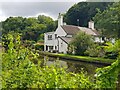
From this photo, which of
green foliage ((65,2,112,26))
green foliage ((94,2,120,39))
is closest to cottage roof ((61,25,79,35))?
green foliage ((94,2,120,39))

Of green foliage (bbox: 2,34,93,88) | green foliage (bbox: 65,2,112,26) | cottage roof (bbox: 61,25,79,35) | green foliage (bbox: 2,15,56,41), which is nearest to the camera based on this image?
green foliage (bbox: 2,34,93,88)

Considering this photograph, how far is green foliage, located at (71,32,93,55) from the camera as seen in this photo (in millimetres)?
22400

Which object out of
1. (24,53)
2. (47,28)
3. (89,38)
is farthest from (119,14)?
(47,28)

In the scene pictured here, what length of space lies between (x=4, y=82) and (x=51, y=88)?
614 millimetres

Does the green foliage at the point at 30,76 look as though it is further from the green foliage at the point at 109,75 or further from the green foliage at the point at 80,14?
the green foliage at the point at 80,14

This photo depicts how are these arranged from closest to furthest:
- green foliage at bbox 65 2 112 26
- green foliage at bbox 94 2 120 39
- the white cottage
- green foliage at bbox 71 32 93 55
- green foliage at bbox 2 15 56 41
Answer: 1. green foliage at bbox 94 2 120 39
2. green foliage at bbox 71 32 93 55
3. the white cottage
4. green foliage at bbox 2 15 56 41
5. green foliage at bbox 65 2 112 26

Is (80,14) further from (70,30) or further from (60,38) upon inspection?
(60,38)

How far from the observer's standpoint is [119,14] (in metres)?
18.6

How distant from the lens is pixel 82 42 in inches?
889

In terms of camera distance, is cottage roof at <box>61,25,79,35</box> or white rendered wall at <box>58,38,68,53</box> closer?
white rendered wall at <box>58,38,68,53</box>

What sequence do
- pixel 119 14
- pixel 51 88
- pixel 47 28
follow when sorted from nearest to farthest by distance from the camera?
pixel 51 88 < pixel 119 14 < pixel 47 28

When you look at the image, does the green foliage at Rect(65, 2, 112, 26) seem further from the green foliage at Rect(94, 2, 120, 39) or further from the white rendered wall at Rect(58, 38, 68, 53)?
the green foliage at Rect(94, 2, 120, 39)

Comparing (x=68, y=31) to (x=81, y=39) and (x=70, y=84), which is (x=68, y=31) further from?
(x=70, y=84)

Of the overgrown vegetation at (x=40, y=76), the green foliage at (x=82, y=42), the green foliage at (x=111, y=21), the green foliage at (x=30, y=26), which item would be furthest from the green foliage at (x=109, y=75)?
the green foliage at (x=30, y=26)
